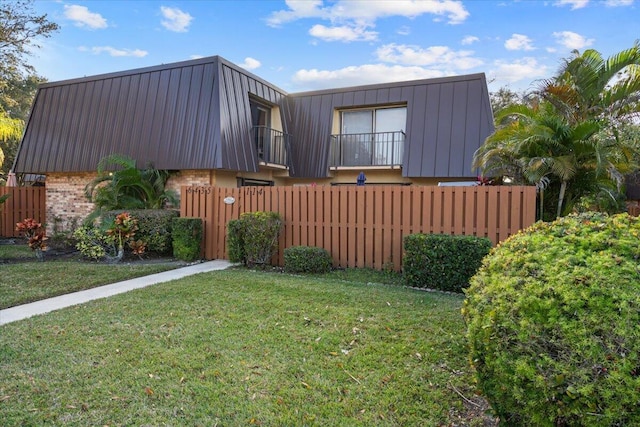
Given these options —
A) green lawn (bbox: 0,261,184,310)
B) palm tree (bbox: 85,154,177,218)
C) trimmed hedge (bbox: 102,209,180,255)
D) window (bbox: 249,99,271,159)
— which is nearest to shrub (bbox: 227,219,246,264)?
green lawn (bbox: 0,261,184,310)

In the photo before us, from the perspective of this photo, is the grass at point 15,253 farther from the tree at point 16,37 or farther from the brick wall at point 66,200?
the tree at point 16,37

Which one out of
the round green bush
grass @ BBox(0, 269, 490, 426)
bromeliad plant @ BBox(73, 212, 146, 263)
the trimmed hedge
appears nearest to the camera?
the round green bush

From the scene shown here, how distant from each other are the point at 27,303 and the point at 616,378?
6.60 metres

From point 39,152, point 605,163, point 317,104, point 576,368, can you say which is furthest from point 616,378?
point 39,152

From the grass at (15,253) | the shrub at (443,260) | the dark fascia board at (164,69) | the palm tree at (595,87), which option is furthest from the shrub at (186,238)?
the palm tree at (595,87)

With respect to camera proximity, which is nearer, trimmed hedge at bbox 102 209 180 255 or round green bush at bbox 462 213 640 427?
round green bush at bbox 462 213 640 427

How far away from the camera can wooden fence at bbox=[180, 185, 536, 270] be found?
7.15 meters

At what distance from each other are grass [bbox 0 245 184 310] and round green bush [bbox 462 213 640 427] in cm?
608

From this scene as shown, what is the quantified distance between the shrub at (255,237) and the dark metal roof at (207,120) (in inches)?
126

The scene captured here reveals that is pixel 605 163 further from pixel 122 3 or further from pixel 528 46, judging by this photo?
pixel 122 3

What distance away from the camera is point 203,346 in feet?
12.1

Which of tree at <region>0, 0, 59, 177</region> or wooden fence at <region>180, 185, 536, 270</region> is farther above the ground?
tree at <region>0, 0, 59, 177</region>

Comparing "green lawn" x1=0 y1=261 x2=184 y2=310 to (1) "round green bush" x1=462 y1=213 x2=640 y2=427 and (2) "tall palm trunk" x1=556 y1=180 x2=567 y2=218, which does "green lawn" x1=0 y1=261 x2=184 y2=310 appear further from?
(2) "tall palm trunk" x1=556 y1=180 x2=567 y2=218

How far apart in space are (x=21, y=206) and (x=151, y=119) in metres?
6.65
